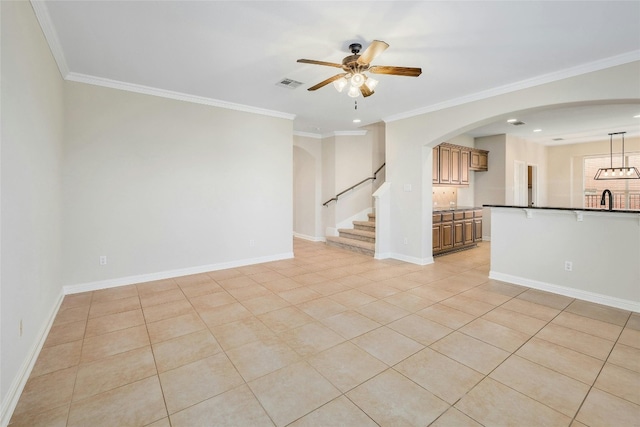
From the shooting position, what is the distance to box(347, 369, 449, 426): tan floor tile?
1.68 metres

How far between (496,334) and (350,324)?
4.46 ft

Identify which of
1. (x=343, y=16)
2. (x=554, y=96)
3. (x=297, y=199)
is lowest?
(x=297, y=199)

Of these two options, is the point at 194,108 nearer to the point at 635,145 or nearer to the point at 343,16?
the point at 343,16

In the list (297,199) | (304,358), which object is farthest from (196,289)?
(297,199)

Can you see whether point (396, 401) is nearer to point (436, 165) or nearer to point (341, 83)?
point (341, 83)

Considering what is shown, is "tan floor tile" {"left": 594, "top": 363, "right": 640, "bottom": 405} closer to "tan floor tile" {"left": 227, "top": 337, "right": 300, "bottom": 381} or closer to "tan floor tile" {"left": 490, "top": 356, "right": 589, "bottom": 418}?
"tan floor tile" {"left": 490, "top": 356, "right": 589, "bottom": 418}

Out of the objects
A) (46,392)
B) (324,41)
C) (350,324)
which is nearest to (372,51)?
(324,41)

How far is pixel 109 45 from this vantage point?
2961 mm

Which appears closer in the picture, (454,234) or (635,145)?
(454,234)

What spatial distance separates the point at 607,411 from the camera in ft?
5.69

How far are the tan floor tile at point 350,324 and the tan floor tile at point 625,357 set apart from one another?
6.10ft

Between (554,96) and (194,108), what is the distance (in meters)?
5.03

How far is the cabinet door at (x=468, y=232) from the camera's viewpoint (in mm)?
6582

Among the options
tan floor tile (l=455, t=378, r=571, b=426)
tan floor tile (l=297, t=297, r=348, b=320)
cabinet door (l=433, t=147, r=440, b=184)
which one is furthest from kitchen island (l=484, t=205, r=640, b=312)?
tan floor tile (l=297, t=297, r=348, b=320)
